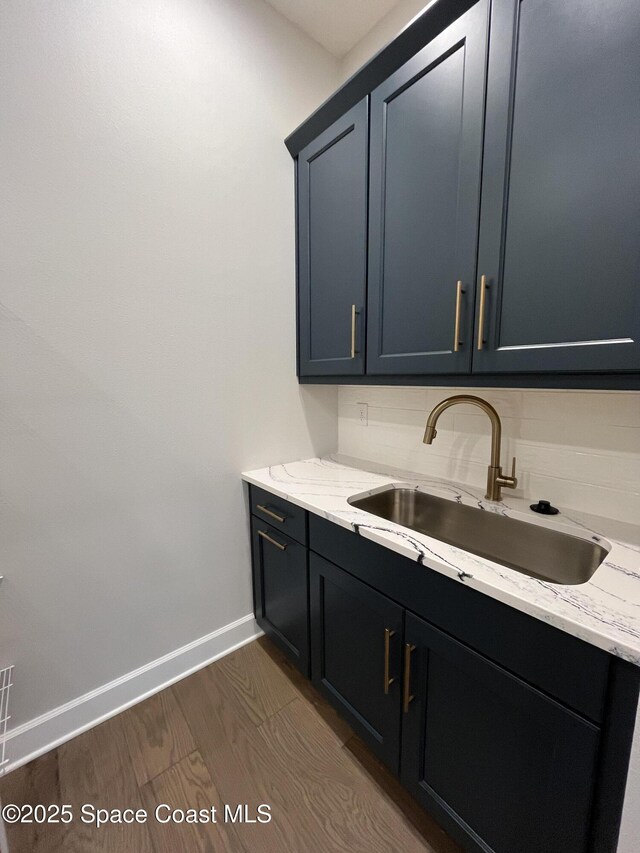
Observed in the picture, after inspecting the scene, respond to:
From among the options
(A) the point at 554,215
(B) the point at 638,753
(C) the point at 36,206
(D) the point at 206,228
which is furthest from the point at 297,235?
(B) the point at 638,753

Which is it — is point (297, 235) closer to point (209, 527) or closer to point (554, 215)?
point (554, 215)

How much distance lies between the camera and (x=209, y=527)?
5.37 feet

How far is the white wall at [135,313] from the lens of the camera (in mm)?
1147

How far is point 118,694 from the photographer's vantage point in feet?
4.69

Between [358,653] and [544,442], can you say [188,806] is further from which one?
[544,442]

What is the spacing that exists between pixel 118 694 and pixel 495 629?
4.95 ft

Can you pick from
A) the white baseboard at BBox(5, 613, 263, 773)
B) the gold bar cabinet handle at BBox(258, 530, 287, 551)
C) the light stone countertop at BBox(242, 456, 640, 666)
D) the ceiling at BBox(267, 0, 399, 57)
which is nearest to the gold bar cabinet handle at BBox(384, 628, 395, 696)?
the light stone countertop at BBox(242, 456, 640, 666)

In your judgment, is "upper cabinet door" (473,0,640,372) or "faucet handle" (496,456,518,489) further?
"faucet handle" (496,456,518,489)

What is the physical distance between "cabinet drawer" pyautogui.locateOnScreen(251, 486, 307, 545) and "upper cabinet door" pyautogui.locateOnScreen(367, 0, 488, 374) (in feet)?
2.18

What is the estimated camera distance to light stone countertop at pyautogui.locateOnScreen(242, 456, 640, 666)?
2.20 ft

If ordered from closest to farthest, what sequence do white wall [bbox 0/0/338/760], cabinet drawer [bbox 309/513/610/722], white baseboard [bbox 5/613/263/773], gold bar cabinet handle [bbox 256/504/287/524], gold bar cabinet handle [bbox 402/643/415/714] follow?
cabinet drawer [bbox 309/513/610/722], gold bar cabinet handle [bbox 402/643/415/714], white wall [bbox 0/0/338/760], white baseboard [bbox 5/613/263/773], gold bar cabinet handle [bbox 256/504/287/524]

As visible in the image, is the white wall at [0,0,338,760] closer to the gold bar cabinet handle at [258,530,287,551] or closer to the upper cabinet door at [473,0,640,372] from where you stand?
the gold bar cabinet handle at [258,530,287,551]

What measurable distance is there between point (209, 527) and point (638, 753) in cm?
148

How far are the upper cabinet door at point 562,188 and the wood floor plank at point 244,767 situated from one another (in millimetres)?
1512
